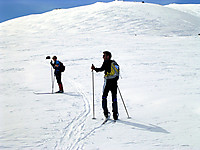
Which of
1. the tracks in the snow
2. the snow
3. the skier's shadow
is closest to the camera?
the tracks in the snow

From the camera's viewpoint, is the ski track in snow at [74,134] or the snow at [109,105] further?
the snow at [109,105]

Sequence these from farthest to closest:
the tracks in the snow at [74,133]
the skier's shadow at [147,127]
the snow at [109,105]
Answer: the skier's shadow at [147,127]
the snow at [109,105]
the tracks in the snow at [74,133]

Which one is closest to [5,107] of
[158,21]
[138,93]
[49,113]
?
[49,113]

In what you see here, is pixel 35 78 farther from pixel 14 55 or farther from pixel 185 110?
pixel 14 55

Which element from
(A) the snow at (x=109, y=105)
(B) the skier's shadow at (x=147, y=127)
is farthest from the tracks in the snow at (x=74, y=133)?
(B) the skier's shadow at (x=147, y=127)

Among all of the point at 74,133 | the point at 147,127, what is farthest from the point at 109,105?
the point at 74,133

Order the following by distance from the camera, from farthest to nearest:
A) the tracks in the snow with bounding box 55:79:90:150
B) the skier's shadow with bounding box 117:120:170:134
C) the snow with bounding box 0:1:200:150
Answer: the skier's shadow with bounding box 117:120:170:134
the snow with bounding box 0:1:200:150
the tracks in the snow with bounding box 55:79:90:150

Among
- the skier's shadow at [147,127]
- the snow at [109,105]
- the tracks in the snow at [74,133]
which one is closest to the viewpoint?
the tracks in the snow at [74,133]

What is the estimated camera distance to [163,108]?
19.9 feet

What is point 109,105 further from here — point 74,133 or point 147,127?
point 74,133

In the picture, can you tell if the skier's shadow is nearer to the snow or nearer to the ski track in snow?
the snow

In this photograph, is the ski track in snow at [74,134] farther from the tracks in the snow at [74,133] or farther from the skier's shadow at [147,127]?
the skier's shadow at [147,127]

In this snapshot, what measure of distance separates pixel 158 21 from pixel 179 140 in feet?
140

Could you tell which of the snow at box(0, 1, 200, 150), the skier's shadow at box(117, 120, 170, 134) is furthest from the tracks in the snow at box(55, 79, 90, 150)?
the skier's shadow at box(117, 120, 170, 134)
